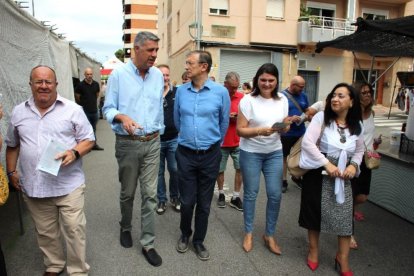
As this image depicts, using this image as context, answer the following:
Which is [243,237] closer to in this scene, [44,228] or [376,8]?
[44,228]

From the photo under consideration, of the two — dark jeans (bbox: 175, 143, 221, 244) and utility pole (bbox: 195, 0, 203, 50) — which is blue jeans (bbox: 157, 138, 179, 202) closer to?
dark jeans (bbox: 175, 143, 221, 244)

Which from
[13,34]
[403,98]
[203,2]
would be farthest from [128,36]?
[13,34]

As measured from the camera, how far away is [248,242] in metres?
3.73

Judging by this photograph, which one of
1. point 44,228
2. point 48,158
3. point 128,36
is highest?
point 128,36

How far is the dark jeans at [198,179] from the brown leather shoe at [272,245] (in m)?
0.70

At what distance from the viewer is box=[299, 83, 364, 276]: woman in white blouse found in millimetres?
3150

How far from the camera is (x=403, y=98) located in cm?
1535

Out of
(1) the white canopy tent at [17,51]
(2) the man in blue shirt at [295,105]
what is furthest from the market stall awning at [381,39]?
(1) the white canopy tent at [17,51]

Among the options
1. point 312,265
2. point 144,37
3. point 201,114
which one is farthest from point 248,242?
point 144,37

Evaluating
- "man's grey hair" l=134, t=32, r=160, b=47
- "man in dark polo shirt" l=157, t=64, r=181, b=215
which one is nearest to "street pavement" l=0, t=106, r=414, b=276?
"man in dark polo shirt" l=157, t=64, r=181, b=215

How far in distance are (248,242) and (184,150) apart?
48.0 inches

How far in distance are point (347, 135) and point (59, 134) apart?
2469mm

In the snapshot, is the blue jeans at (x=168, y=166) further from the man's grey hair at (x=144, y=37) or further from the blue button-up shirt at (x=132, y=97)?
the man's grey hair at (x=144, y=37)

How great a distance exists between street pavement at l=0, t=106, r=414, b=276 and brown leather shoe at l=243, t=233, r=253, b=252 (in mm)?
47
